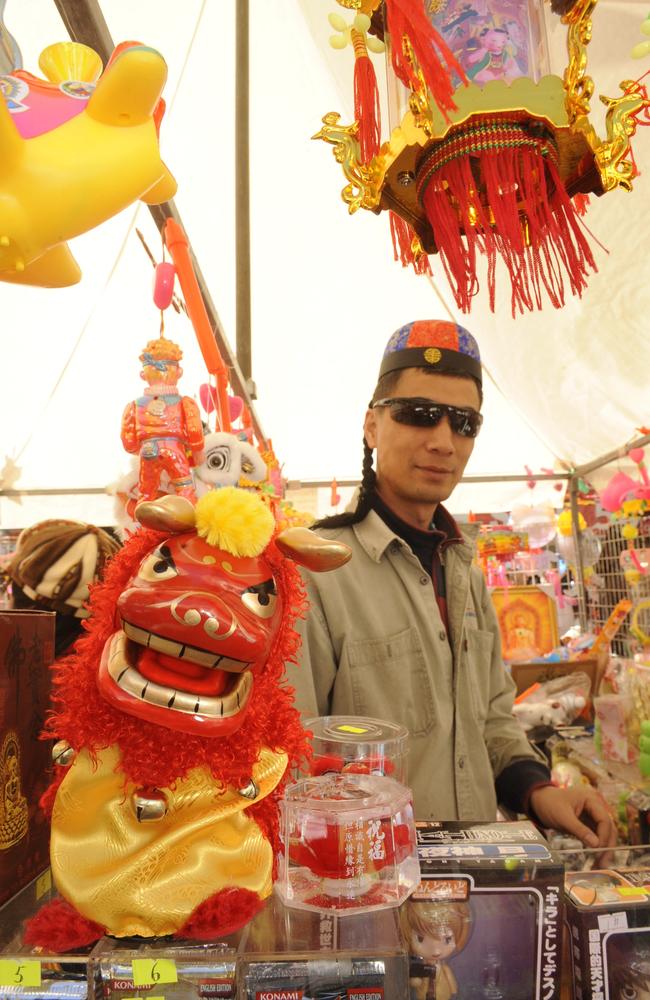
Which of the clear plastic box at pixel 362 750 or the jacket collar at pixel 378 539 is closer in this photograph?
the clear plastic box at pixel 362 750

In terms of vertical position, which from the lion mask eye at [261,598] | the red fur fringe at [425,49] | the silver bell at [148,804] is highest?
the red fur fringe at [425,49]

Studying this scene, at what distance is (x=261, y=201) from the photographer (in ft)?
11.4

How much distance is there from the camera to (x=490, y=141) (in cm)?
79

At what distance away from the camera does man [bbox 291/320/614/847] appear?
121 cm

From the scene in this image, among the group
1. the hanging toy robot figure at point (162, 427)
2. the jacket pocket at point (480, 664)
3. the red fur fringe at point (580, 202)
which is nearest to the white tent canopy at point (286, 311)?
the red fur fringe at point (580, 202)

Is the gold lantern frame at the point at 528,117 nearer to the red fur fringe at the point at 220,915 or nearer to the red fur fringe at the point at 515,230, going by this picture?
the red fur fringe at the point at 515,230

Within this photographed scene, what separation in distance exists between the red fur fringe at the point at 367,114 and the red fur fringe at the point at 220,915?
34.5 inches

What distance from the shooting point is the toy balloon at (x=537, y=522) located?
4473 mm

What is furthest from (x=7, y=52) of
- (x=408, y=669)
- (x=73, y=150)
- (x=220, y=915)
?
(x=408, y=669)

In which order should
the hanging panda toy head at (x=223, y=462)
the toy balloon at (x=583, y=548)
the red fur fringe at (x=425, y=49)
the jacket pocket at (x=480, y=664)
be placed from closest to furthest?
the red fur fringe at (x=425, y=49) → the jacket pocket at (x=480, y=664) → the hanging panda toy head at (x=223, y=462) → the toy balloon at (x=583, y=548)

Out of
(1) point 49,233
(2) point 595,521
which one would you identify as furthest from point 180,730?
(2) point 595,521

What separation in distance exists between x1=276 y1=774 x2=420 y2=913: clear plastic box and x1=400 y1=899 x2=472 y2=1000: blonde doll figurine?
0.07ft

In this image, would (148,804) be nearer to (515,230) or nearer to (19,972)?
(19,972)

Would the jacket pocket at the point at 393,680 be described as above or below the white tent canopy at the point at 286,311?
below
